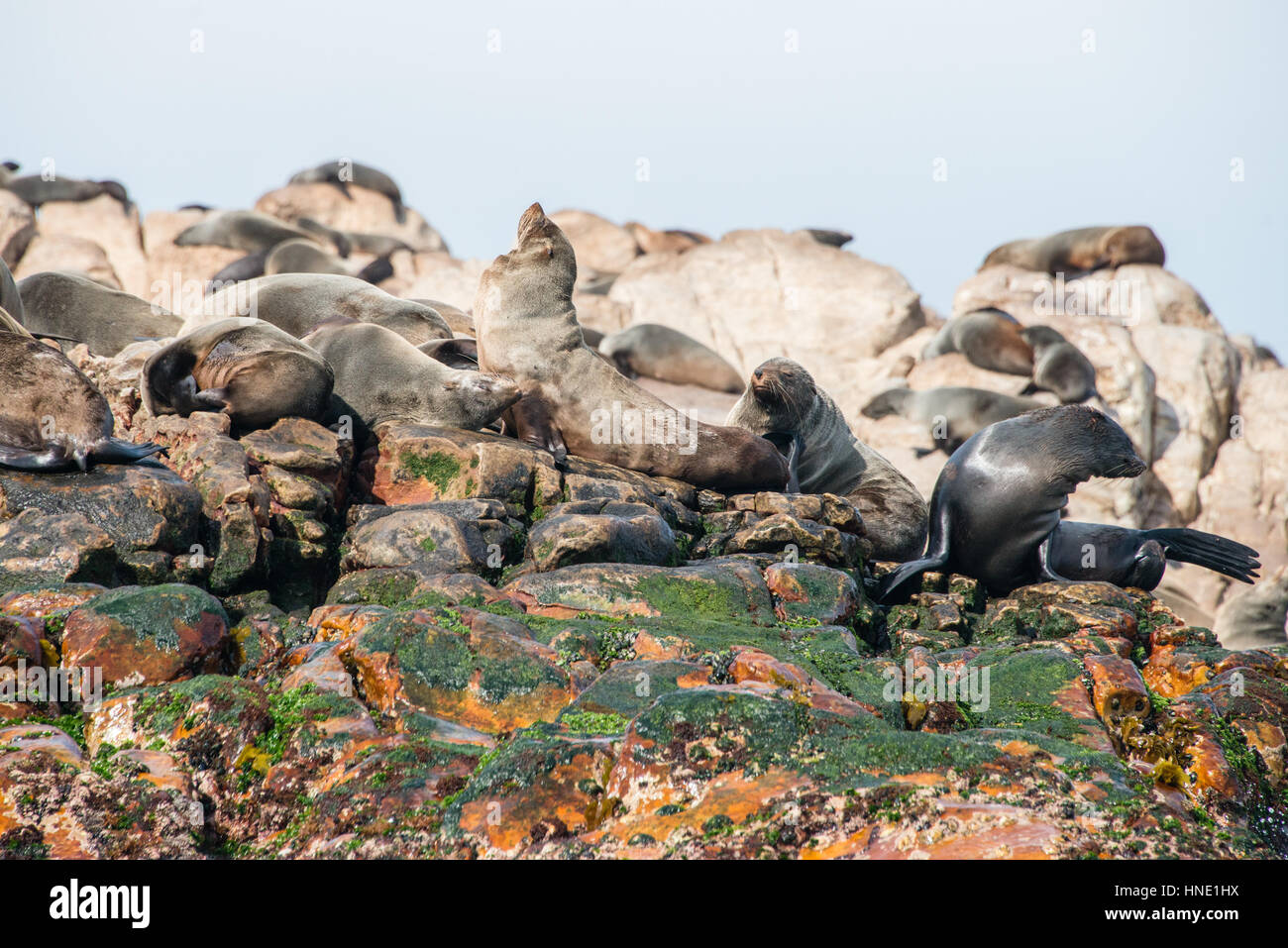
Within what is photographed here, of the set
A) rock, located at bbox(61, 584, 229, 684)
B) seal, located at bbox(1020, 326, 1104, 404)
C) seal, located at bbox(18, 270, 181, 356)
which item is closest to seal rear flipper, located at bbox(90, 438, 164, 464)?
rock, located at bbox(61, 584, 229, 684)

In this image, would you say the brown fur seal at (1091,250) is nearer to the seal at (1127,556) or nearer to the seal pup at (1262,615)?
the seal pup at (1262,615)

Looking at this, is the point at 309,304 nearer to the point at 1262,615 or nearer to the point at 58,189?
the point at 1262,615

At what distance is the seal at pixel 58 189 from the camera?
26.0 metres

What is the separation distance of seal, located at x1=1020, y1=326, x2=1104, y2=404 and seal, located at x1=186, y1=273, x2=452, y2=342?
1122 centimetres

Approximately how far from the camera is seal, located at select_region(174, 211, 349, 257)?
24781 mm

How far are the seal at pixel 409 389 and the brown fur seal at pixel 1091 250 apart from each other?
18.0 m

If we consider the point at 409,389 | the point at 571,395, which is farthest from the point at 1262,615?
the point at 409,389

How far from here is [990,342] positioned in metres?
21.0

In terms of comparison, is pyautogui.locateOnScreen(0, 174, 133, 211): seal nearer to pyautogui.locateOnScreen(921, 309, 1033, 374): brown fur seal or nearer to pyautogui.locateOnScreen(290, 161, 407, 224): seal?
pyautogui.locateOnScreen(290, 161, 407, 224): seal

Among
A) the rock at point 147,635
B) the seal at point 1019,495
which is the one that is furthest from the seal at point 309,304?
the rock at point 147,635

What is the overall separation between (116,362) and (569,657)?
6.05m

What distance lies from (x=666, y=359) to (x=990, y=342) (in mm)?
5777
